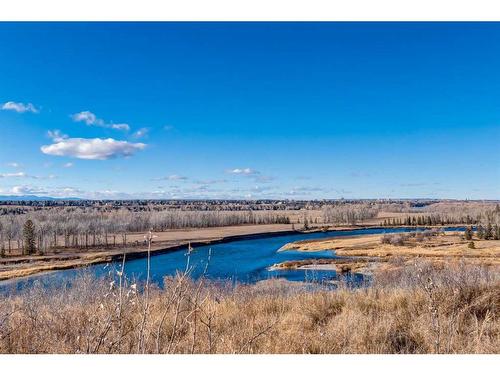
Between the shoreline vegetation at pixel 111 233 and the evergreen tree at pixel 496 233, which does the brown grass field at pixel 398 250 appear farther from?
the shoreline vegetation at pixel 111 233

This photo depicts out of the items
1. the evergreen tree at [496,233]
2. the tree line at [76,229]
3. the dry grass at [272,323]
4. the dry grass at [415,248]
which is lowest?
the dry grass at [415,248]

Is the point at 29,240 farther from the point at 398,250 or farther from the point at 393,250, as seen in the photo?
the point at 398,250

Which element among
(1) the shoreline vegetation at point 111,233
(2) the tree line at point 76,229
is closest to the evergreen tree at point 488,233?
(1) the shoreline vegetation at point 111,233

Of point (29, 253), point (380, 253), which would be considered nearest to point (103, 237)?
point (29, 253)

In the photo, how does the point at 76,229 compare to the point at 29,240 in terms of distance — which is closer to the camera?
the point at 29,240

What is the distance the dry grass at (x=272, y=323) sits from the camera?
118 inches

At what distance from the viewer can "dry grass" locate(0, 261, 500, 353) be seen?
2994mm

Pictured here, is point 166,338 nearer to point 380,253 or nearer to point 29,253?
point 380,253

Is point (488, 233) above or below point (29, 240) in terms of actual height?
below

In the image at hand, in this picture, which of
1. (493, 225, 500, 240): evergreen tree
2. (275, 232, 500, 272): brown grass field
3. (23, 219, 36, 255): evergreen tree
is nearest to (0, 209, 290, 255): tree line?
(23, 219, 36, 255): evergreen tree

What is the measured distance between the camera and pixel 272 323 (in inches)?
166

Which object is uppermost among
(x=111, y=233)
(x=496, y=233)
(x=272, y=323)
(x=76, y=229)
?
(x=272, y=323)

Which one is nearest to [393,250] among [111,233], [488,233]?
[488,233]

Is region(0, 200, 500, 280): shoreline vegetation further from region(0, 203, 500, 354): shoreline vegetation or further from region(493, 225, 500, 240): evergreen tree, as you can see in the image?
region(0, 203, 500, 354): shoreline vegetation
